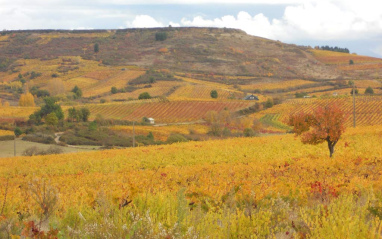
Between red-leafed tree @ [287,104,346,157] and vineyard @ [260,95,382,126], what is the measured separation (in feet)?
159

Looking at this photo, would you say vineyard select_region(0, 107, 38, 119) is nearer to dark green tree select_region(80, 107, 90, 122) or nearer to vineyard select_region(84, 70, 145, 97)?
dark green tree select_region(80, 107, 90, 122)

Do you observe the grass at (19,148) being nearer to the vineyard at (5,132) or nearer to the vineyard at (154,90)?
the vineyard at (5,132)

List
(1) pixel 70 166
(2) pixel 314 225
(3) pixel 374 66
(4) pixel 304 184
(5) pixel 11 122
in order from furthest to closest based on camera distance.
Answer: (3) pixel 374 66, (5) pixel 11 122, (1) pixel 70 166, (4) pixel 304 184, (2) pixel 314 225

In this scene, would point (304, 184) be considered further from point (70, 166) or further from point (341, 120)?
point (70, 166)

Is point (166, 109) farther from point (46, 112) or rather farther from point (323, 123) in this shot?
point (323, 123)

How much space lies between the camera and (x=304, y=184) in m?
9.92

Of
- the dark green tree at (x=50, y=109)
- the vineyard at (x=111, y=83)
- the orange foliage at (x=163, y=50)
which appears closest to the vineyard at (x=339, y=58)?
the orange foliage at (x=163, y=50)

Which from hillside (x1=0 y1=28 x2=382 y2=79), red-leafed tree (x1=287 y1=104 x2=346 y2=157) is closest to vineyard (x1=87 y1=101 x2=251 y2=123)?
hillside (x1=0 y1=28 x2=382 y2=79)

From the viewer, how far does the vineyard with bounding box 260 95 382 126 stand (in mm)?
71188

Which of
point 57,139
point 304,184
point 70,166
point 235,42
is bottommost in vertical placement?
point 57,139

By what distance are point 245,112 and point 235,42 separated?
103m

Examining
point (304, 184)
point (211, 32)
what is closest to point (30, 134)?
point (304, 184)

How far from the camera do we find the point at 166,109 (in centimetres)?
9019

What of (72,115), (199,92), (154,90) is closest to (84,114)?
(72,115)
